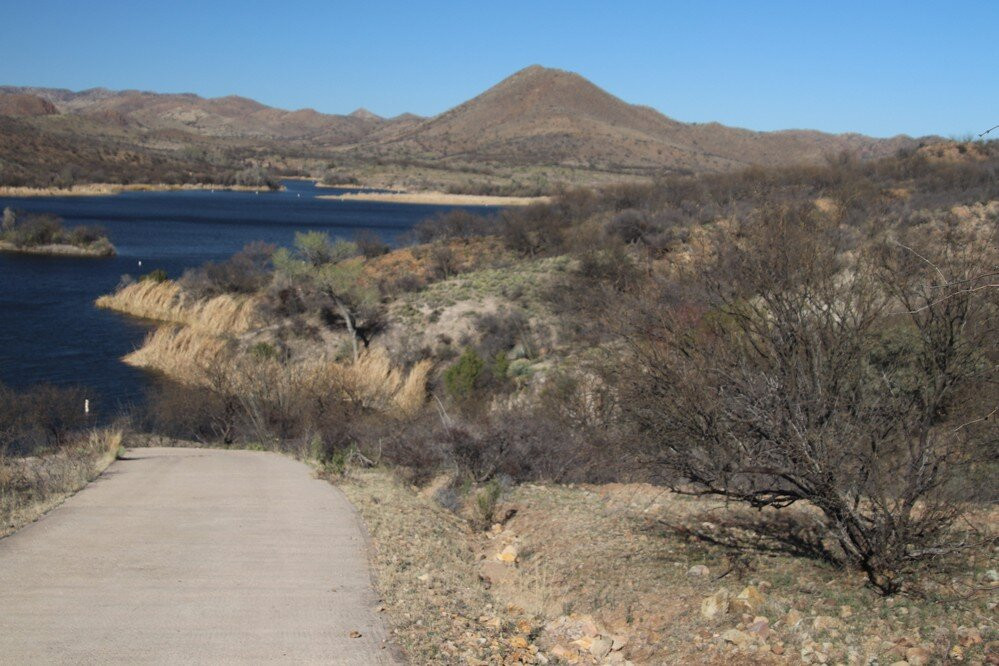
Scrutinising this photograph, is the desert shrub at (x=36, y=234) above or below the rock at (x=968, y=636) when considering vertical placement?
below

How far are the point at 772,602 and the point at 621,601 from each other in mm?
1361

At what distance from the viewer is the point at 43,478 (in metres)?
11.1

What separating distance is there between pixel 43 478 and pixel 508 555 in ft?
20.4

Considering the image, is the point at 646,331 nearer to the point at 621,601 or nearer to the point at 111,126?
the point at 621,601

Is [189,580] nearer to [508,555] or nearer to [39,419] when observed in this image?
[508,555]

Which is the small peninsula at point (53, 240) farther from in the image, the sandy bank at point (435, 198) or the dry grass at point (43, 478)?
the sandy bank at point (435, 198)

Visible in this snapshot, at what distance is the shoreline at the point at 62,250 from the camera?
5859 cm

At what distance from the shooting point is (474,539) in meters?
10.3

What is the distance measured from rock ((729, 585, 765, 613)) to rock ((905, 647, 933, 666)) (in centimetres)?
124

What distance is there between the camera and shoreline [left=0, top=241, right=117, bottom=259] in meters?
58.6

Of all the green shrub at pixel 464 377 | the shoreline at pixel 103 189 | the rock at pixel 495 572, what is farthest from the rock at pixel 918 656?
the shoreline at pixel 103 189

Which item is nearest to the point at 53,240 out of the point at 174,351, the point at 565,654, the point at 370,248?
the point at 370,248

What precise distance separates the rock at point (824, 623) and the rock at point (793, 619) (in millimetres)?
113

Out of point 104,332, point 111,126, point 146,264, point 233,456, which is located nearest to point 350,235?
point 146,264
